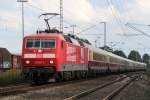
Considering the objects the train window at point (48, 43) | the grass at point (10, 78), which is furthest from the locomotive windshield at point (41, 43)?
the grass at point (10, 78)

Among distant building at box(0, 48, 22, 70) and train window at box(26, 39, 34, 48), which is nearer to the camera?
train window at box(26, 39, 34, 48)

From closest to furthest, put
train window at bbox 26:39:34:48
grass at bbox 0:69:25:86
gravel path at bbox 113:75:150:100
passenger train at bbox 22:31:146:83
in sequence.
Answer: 1. gravel path at bbox 113:75:150:100
2. passenger train at bbox 22:31:146:83
3. train window at bbox 26:39:34:48
4. grass at bbox 0:69:25:86

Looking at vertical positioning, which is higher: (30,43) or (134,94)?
(30,43)

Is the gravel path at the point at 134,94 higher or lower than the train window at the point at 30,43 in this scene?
lower

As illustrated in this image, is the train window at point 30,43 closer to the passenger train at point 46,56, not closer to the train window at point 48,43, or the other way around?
the passenger train at point 46,56

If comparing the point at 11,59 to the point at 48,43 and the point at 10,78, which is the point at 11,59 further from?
the point at 48,43

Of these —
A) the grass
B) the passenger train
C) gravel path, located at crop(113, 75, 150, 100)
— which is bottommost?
gravel path, located at crop(113, 75, 150, 100)

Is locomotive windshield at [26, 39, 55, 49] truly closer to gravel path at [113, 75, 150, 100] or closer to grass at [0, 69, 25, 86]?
grass at [0, 69, 25, 86]

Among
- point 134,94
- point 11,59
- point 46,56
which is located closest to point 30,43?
point 46,56

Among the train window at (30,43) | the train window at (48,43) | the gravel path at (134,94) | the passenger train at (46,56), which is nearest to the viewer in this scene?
the gravel path at (134,94)

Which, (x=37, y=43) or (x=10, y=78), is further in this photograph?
(x=10, y=78)

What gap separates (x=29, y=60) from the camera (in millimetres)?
28125

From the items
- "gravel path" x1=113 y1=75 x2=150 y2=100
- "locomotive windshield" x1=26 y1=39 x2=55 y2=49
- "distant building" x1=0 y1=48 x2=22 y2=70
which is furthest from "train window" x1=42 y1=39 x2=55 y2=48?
"distant building" x1=0 y1=48 x2=22 y2=70

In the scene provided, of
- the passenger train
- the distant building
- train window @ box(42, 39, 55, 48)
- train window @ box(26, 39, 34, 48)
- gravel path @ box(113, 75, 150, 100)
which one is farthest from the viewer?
the distant building
